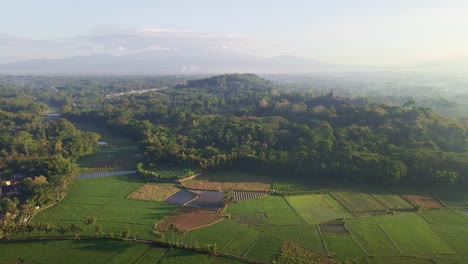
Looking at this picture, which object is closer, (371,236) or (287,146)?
(371,236)

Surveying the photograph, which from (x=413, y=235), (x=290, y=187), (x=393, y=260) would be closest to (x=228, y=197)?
(x=290, y=187)

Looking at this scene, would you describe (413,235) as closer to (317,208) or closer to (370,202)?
(370,202)

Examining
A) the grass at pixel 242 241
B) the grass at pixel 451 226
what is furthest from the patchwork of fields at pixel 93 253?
the grass at pixel 451 226

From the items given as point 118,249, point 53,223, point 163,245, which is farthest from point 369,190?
point 53,223

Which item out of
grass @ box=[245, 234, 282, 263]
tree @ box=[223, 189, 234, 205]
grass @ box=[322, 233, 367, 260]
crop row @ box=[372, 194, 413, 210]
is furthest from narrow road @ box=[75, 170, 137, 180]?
crop row @ box=[372, 194, 413, 210]

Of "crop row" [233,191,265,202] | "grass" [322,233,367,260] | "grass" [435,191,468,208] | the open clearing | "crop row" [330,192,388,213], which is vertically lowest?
"grass" [322,233,367,260]

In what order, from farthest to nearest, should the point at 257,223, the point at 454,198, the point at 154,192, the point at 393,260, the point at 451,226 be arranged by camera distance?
1. the point at 154,192
2. the point at 454,198
3. the point at 257,223
4. the point at 451,226
5. the point at 393,260

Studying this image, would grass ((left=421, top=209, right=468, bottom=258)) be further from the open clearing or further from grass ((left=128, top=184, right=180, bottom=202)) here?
grass ((left=128, top=184, right=180, bottom=202))
